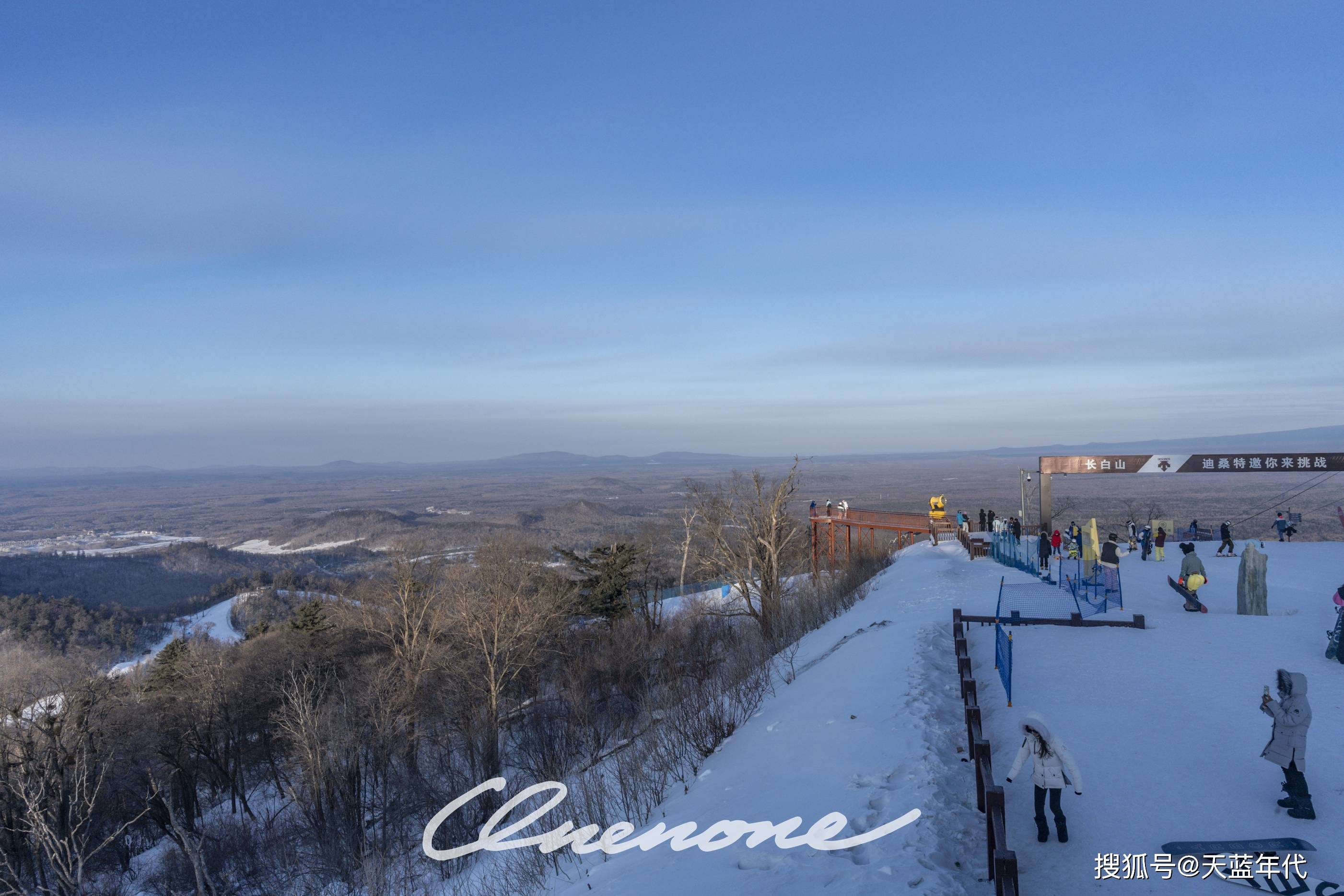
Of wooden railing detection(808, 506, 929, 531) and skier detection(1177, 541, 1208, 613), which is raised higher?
skier detection(1177, 541, 1208, 613)

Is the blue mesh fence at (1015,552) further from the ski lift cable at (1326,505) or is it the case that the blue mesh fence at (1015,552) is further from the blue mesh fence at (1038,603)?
the ski lift cable at (1326,505)

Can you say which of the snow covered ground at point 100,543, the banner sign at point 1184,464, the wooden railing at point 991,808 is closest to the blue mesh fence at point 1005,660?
the wooden railing at point 991,808

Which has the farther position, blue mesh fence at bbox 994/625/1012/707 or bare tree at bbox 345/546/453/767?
bare tree at bbox 345/546/453/767

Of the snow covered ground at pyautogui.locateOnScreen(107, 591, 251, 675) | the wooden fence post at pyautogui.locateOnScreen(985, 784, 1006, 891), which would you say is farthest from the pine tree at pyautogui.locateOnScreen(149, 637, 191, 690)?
the wooden fence post at pyautogui.locateOnScreen(985, 784, 1006, 891)

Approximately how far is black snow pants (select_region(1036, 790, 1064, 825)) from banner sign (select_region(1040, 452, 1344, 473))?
2283 centimetres

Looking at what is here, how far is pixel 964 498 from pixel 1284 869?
116m

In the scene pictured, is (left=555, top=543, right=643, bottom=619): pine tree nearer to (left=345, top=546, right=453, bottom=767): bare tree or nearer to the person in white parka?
(left=345, top=546, right=453, bottom=767): bare tree

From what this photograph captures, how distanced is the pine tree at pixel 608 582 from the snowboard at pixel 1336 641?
31786mm

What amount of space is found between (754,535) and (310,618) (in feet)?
82.1

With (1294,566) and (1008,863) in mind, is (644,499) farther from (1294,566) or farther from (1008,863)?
(1008,863)

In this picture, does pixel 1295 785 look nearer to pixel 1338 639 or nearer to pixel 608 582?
pixel 1338 639

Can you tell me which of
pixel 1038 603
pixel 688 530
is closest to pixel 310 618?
pixel 688 530

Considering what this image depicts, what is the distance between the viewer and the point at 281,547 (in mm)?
133500

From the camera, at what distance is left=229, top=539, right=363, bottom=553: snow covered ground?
125062 mm
